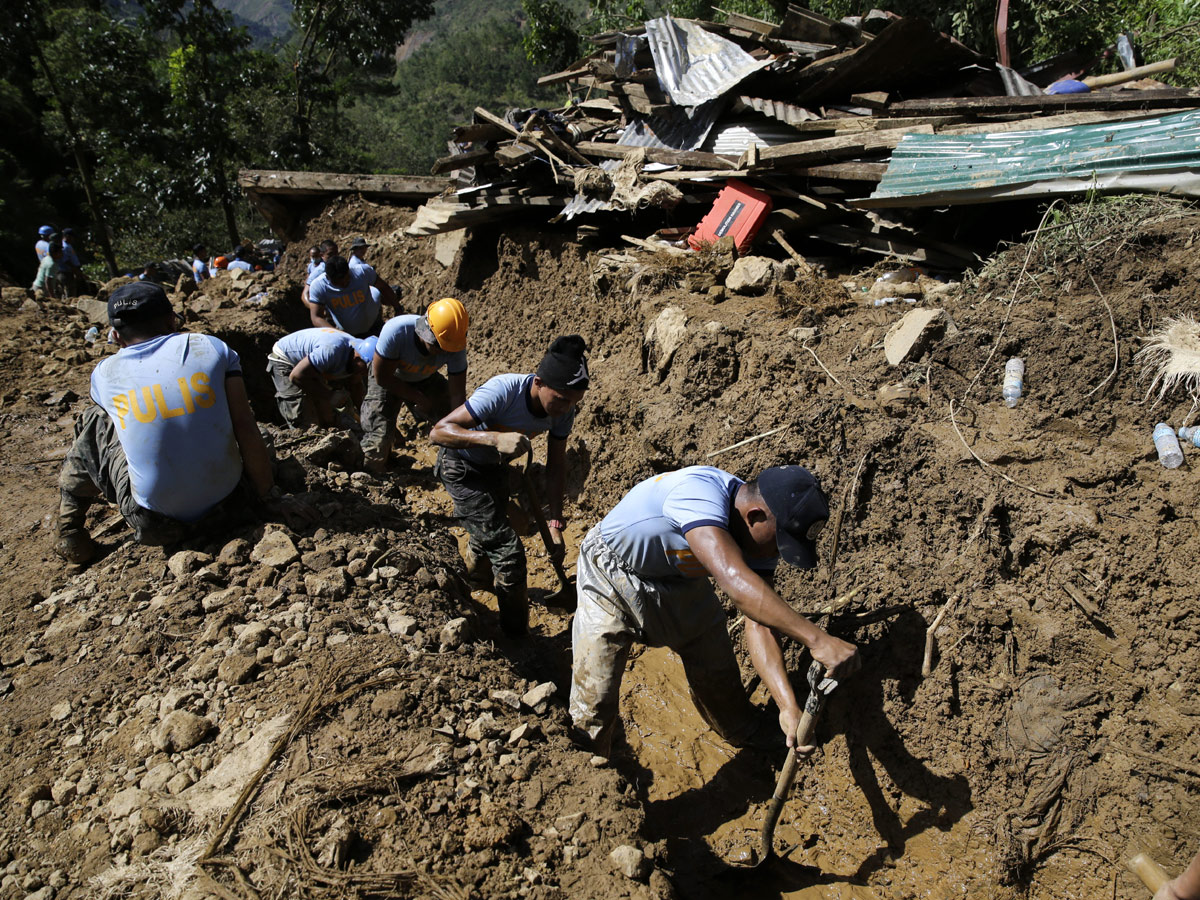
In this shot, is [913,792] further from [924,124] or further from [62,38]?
[62,38]

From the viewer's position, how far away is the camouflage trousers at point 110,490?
341cm

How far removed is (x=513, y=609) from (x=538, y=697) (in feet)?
4.36

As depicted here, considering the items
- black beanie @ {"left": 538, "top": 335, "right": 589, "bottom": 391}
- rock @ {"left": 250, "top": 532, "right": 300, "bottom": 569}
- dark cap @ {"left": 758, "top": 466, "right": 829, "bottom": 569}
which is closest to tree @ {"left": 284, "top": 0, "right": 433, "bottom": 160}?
rock @ {"left": 250, "top": 532, "right": 300, "bottom": 569}

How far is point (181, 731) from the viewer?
257 centimetres

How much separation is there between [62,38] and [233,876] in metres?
22.4

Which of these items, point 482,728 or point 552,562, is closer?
point 482,728

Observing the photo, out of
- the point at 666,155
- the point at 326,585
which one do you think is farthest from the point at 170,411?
the point at 666,155

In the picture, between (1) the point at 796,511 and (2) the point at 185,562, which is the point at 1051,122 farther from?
(2) the point at 185,562

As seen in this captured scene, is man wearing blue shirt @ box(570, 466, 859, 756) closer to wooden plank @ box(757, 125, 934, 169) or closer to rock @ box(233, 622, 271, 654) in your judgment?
rock @ box(233, 622, 271, 654)

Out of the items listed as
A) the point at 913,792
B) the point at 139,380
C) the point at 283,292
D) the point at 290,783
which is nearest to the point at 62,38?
the point at 283,292

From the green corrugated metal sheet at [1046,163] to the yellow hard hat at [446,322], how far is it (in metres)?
3.09

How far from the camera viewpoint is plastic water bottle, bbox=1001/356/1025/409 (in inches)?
142

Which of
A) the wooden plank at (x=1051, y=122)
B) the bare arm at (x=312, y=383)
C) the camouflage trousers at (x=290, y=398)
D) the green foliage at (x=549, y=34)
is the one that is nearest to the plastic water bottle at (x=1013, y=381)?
the wooden plank at (x=1051, y=122)

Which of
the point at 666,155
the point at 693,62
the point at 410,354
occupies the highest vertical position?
the point at 693,62
